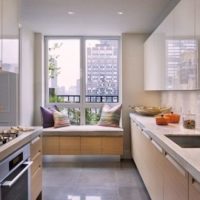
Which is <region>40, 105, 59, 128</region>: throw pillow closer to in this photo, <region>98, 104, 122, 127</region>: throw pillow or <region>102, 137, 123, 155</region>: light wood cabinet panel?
<region>98, 104, 122, 127</region>: throw pillow

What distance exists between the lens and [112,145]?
505 centimetres

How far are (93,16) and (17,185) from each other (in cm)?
296

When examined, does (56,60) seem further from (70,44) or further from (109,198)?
(109,198)

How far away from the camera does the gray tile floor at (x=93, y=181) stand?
347cm

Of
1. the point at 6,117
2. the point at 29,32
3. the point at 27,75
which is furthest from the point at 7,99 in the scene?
the point at 29,32

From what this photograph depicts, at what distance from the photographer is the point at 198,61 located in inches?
91.8

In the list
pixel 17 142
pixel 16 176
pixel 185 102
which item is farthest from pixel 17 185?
pixel 185 102

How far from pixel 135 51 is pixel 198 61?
3.22m

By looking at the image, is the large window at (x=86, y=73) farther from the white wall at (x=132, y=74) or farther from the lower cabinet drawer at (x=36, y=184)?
the lower cabinet drawer at (x=36, y=184)

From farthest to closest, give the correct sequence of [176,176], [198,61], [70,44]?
1. [70,44]
2. [198,61]
3. [176,176]

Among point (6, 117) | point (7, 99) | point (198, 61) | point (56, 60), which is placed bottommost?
point (6, 117)

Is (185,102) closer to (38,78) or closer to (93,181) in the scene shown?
(93,181)

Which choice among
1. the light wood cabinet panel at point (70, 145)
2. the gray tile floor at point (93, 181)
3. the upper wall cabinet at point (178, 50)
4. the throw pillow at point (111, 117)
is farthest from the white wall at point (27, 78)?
the upper wall cabinet at point (178, 50)

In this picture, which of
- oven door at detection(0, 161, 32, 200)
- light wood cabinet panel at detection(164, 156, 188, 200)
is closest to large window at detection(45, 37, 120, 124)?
oven door at detection(0, 161, 32, 200)
